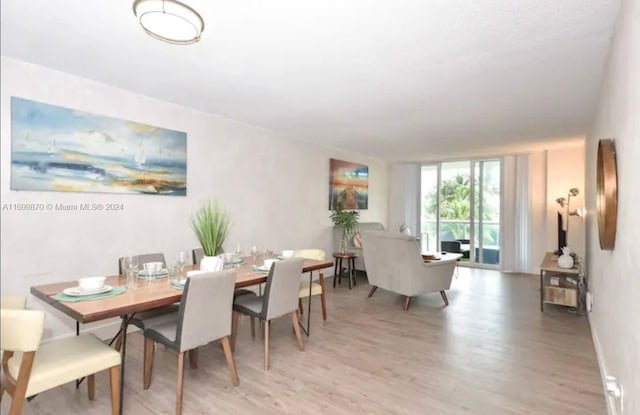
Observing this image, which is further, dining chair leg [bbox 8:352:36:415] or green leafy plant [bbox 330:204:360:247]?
green leafy plant [bbox 330:204:360:247]

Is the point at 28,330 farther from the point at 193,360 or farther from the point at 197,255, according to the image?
the point at 197,255

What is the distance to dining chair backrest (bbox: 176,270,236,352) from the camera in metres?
2.00

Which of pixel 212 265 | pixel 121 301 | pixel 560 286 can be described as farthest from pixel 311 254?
pixel 560 286

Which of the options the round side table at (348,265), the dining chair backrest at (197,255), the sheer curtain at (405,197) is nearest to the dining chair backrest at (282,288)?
the dining chair backrest at (197,255)

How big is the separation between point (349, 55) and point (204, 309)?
195cm

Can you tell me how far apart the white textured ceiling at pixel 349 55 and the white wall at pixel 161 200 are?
0.62 feet

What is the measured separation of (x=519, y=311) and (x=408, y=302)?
50.7 inches

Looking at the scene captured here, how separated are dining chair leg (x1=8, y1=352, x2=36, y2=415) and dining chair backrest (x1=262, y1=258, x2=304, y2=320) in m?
1.41

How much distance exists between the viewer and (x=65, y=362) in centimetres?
170

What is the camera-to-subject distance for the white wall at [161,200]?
2.32 meters

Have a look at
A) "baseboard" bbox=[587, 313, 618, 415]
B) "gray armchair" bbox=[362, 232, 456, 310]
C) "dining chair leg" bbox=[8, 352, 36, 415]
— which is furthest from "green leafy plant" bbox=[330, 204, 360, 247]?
"dining chair leg" bbox=[8, 352, 36, 415]

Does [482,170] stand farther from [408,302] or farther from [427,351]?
[427,351]

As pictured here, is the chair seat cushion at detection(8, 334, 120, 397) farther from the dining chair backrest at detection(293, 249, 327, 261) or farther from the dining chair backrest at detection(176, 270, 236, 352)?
the dining chair backrest at detection(293, 249, 327, 261)

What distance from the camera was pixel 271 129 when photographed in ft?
15.4
